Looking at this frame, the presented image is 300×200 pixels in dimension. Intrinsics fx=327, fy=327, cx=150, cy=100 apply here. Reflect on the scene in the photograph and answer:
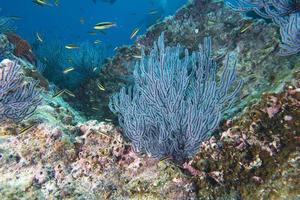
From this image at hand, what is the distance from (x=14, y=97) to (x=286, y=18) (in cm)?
441

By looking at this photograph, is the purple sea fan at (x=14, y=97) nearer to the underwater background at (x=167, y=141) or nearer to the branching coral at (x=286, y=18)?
the underwater background at (x=167, y=141)

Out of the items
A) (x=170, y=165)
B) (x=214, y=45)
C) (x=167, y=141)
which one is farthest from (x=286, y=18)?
(x=170, y=165)

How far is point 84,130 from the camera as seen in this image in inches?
177

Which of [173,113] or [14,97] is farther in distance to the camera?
[14,97]

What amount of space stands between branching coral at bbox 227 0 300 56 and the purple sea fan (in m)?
3.72

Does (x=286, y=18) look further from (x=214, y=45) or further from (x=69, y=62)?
(x=69, y=62)

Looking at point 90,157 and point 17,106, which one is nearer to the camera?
point 90,157

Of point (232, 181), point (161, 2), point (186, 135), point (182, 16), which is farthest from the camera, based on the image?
point (161, 2)

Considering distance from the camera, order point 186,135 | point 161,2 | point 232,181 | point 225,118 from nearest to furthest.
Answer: point 232,181 → point 186,135 → point 225,118 → point 161,2

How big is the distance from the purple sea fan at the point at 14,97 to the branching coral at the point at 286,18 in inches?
147

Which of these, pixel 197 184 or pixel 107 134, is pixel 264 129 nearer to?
pixel 197 184

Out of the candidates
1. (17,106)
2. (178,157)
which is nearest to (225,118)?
(178,157)

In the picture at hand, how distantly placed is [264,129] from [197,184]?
101 centimetres

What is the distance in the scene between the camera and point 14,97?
4.48 metres
